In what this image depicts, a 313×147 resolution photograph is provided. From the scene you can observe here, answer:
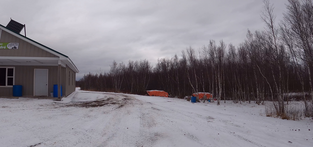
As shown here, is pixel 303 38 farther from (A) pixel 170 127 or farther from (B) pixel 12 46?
(B) pixel 12 46

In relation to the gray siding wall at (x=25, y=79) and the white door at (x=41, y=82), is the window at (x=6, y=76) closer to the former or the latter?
the gray siding wall at (x=25, y=79)

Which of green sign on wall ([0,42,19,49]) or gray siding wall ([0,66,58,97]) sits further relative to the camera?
gray siding wall ([0,66,58,97])

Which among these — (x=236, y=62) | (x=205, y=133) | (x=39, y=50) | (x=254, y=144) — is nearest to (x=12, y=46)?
(x=39, y=50)

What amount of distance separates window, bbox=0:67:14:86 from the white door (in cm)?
151

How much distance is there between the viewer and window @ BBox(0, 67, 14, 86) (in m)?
13.1

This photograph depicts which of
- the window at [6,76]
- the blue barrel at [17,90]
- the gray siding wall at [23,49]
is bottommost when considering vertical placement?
the blue barrel at [17,90]

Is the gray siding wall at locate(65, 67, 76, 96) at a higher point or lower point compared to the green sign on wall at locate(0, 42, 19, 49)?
lower

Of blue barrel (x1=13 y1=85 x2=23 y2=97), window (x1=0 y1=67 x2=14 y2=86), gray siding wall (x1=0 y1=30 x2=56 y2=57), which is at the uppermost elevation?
gray siding wall (x1=0 y1=30 x2=56 y2=57)

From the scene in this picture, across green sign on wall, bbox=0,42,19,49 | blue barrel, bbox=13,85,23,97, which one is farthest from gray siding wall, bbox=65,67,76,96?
green sign on wall, bbox=0,42,19,49

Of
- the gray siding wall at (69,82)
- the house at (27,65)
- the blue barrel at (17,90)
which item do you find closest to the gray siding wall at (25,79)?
the house at (27,65)

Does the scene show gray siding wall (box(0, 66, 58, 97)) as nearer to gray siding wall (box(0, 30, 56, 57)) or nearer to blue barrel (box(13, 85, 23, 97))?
blue barrel (box(13, 85, 23, 97))

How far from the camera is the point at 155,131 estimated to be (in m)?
5.70

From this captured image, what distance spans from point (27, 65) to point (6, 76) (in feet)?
5.17

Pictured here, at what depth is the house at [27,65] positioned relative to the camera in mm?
11680
